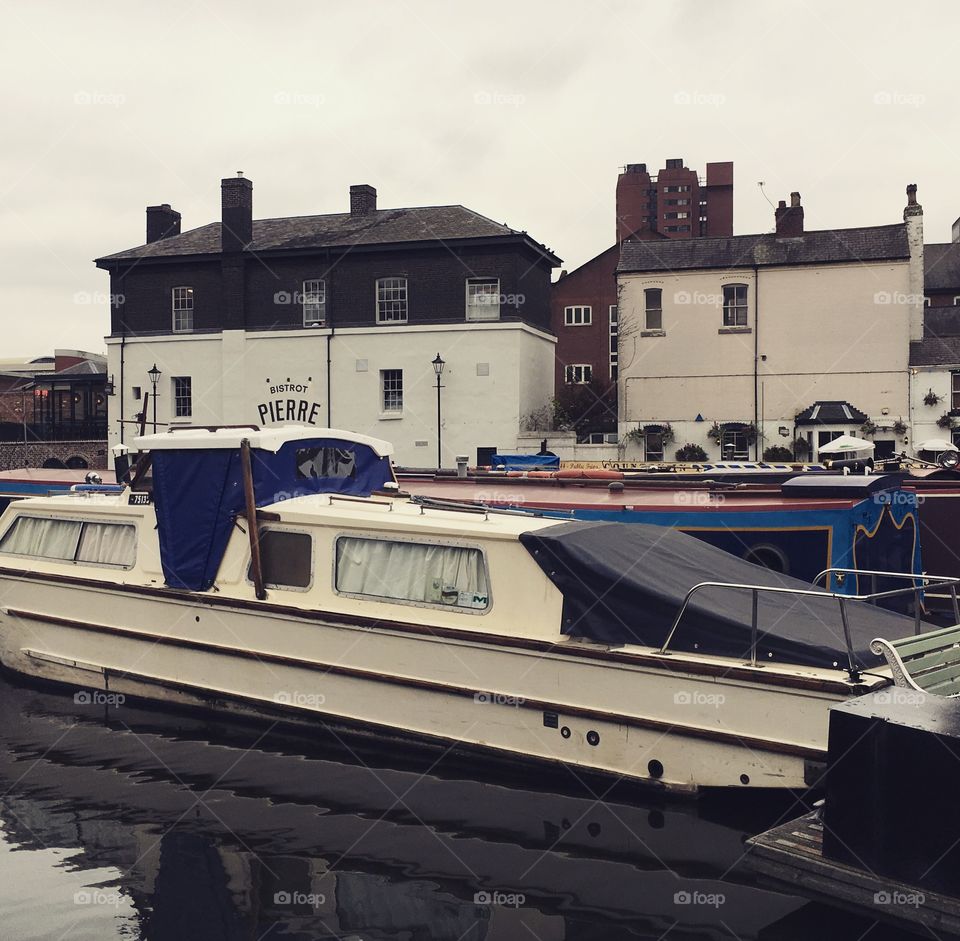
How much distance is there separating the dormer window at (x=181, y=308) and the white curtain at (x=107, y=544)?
27676 mm

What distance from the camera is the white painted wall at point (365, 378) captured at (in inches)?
1363

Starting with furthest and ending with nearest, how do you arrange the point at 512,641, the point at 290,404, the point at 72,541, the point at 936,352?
the point at 290,404
the point at 936,352
the point at 72,541
the point at 512,641

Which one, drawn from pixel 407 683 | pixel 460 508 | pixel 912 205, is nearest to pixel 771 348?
pixel 912 205

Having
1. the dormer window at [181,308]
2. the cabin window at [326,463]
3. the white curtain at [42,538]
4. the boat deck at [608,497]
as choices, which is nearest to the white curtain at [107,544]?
the white curtain at [42,538]

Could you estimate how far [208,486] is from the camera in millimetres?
11156

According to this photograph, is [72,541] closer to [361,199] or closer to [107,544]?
A: [107,544]

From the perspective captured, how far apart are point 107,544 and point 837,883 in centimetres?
952

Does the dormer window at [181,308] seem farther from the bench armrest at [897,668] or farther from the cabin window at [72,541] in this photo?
the bench armrest at [897,668]

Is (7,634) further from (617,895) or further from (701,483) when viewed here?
(701,483)

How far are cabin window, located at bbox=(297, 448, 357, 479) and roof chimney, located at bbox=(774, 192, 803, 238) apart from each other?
88.1ft

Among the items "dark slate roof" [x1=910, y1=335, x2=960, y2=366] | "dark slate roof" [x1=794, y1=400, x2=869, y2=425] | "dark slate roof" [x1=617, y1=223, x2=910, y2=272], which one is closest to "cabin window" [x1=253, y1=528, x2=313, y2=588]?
"dark slate roof" [x1=794, y1=400, x2=869, y2=425]

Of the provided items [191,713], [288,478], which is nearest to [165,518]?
[288,478]

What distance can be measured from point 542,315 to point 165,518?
1102 inches

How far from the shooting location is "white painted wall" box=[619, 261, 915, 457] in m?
33.0
